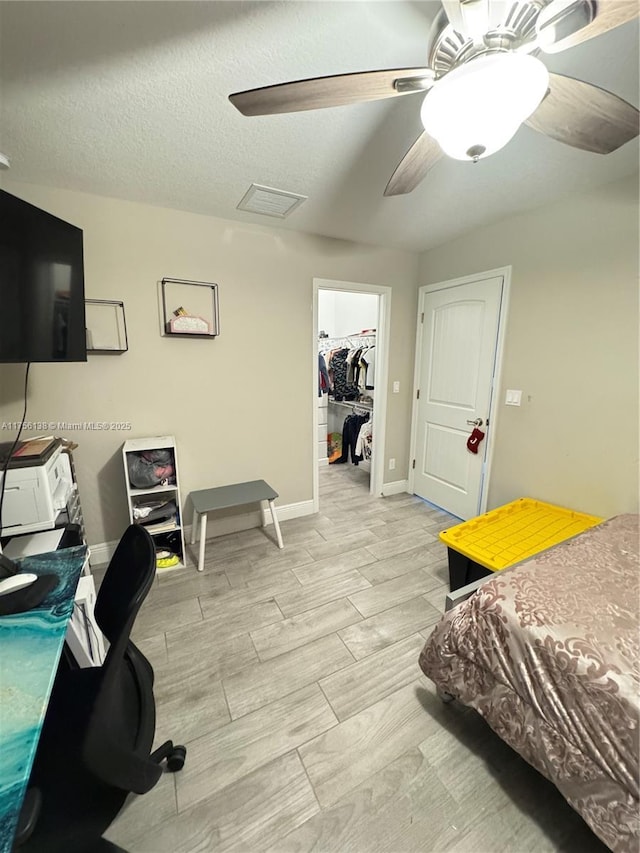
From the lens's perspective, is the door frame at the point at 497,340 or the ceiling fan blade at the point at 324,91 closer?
the ceiling fan blade at the point at 324,91

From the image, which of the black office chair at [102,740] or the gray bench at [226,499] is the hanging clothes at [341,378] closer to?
the gray bench at [226,499]

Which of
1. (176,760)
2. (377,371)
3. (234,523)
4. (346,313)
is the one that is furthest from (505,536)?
(346,313)

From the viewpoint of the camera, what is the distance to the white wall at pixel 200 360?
2.07 meters

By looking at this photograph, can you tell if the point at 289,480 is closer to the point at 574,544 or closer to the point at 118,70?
the point at 574,544

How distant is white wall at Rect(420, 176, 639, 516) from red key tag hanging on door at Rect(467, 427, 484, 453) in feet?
0.44

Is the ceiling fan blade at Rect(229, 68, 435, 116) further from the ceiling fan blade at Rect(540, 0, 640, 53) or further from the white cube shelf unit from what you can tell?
the white cube shelf unit

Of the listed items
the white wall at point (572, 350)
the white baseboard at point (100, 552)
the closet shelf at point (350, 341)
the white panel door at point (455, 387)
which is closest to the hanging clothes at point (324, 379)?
the closet shelf at point (350, 341)

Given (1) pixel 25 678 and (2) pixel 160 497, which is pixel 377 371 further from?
(1) pixel 25 678

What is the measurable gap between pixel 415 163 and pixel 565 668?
180cm

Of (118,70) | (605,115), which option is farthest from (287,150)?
(605,115)

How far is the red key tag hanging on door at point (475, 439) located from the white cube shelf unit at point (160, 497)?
235 cm

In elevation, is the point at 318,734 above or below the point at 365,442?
below

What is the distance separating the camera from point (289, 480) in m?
2.97

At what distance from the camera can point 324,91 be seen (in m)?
0.91
